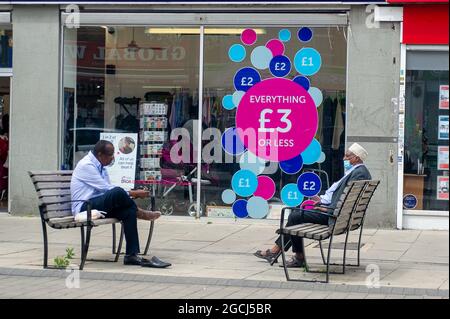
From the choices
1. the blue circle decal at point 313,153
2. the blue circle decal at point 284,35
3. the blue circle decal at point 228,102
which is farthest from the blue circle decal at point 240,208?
the blue circle decal at point 284,35

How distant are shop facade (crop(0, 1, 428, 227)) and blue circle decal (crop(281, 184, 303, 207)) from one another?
111 mm

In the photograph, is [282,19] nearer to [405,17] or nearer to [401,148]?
[405,17]

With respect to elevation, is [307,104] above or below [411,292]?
above

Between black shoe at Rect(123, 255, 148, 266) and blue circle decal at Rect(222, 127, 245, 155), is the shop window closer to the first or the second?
blue circle decal at Rect(222, 127, 245, 155)

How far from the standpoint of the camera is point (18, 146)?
14.1 meters

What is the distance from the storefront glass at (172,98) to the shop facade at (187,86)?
17 millimetres

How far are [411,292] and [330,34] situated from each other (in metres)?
6.35

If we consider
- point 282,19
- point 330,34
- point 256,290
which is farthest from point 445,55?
point 256,290

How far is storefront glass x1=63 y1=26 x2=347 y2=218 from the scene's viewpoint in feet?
44.1

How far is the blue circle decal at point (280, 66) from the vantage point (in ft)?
44.3

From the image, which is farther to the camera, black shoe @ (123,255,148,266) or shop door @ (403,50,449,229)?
shop door @ (403,50,449,229)

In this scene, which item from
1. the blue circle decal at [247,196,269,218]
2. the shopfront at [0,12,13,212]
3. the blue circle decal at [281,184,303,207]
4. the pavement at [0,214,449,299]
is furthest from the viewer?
the shopfront at [0,12,13,212]


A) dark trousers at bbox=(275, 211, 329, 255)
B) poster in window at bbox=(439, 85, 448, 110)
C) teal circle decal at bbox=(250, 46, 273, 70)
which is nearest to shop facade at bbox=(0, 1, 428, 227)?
teal circle decal at bbox=(250, 46, 273, 70)

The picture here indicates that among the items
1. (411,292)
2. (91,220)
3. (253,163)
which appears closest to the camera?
(411,292)
